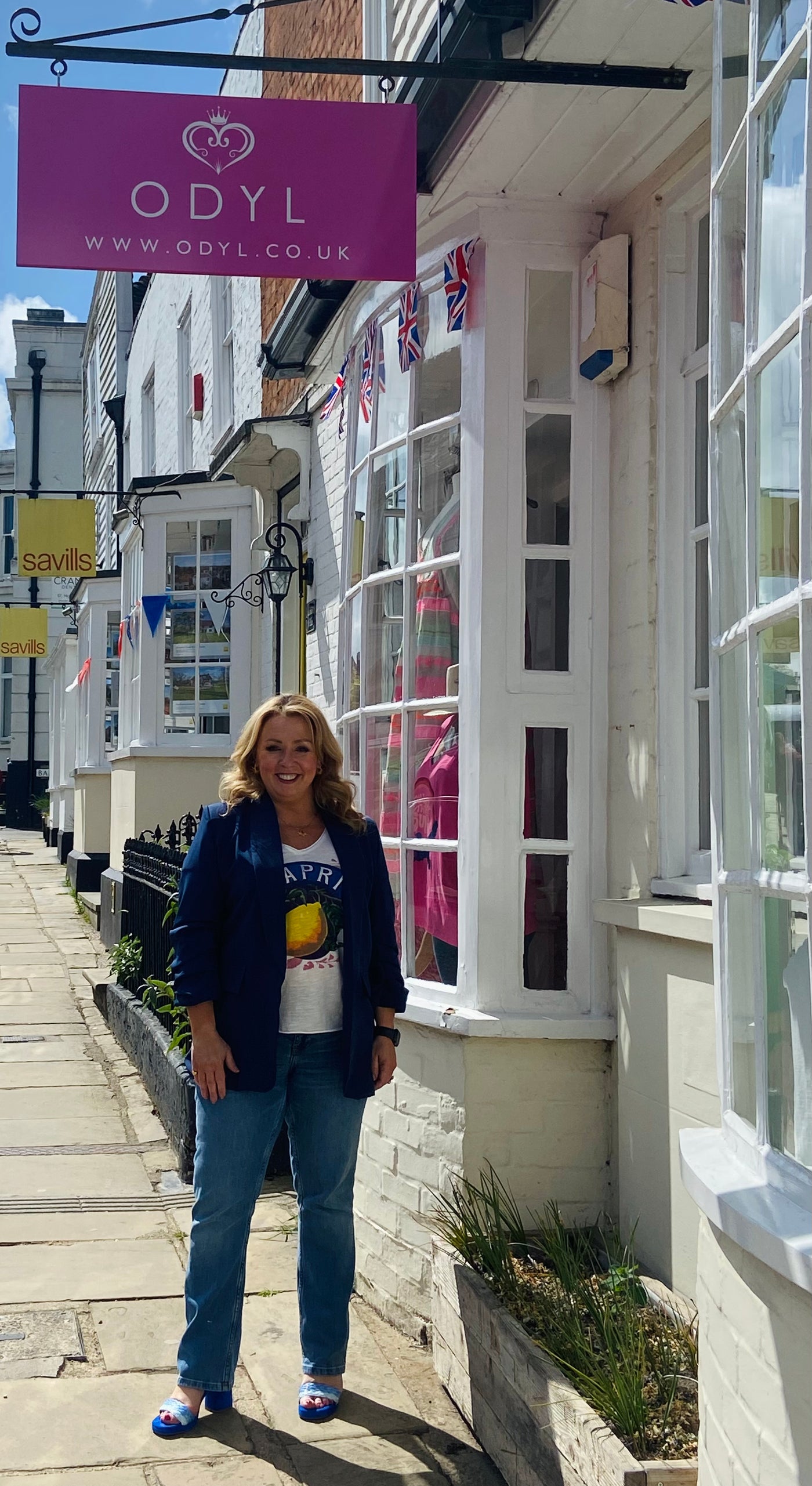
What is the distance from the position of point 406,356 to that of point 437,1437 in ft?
10.3

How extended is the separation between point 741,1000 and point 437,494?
7.83ft

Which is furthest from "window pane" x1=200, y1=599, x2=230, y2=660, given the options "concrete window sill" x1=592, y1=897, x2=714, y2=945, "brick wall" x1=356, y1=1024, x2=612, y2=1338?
"concrete window sill" x1=592, y1=897, x2=714, y2=945

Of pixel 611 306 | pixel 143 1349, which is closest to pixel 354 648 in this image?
pixel 611 306

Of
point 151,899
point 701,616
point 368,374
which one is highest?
point 368,374

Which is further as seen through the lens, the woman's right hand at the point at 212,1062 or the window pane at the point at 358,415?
the window pane at the point at 358,415

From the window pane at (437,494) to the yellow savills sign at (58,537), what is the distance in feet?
39.6

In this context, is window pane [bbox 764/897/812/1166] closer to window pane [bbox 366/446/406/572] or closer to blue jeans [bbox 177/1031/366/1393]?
blue jeans [bbox 177/1031/366/1393]

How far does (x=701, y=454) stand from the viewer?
12.3 feet

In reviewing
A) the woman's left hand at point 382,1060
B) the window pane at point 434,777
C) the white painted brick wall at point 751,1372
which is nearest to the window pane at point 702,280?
the window pane at point 434,777

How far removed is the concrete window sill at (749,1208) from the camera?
1.99m

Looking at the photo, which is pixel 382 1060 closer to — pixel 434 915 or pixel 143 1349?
pixel 434 915

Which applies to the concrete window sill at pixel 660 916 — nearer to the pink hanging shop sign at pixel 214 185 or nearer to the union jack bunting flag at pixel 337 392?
the pink hanging shop sign at pixel 214 185

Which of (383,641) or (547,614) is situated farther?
(383,641)

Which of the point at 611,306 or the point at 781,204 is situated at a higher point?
the point at 611,306
